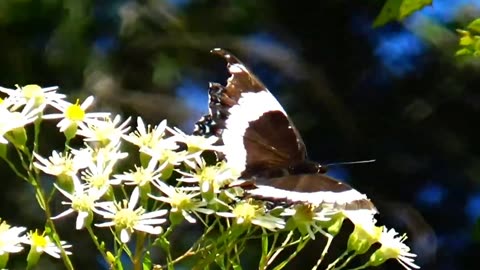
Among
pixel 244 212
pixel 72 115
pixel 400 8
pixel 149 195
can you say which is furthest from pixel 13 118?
pixel 400 8

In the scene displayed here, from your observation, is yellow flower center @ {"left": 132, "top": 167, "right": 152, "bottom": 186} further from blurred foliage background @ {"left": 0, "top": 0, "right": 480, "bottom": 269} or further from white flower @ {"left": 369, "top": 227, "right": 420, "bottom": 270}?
blurred foliage background @ {"left": 0, "top": 0, "right": 480, "bottom": 269}

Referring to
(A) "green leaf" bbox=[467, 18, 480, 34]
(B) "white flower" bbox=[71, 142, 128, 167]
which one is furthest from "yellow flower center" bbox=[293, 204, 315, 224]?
(A) "green leaf" bbox=[467, 18, 480, 34]

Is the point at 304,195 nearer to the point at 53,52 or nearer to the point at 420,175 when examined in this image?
the point at 53,52

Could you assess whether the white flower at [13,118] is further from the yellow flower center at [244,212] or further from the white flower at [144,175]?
the yellow flower center at [244,212]

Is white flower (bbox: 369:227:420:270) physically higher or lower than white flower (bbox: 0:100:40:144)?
lower

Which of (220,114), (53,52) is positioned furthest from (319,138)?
(220,114)
